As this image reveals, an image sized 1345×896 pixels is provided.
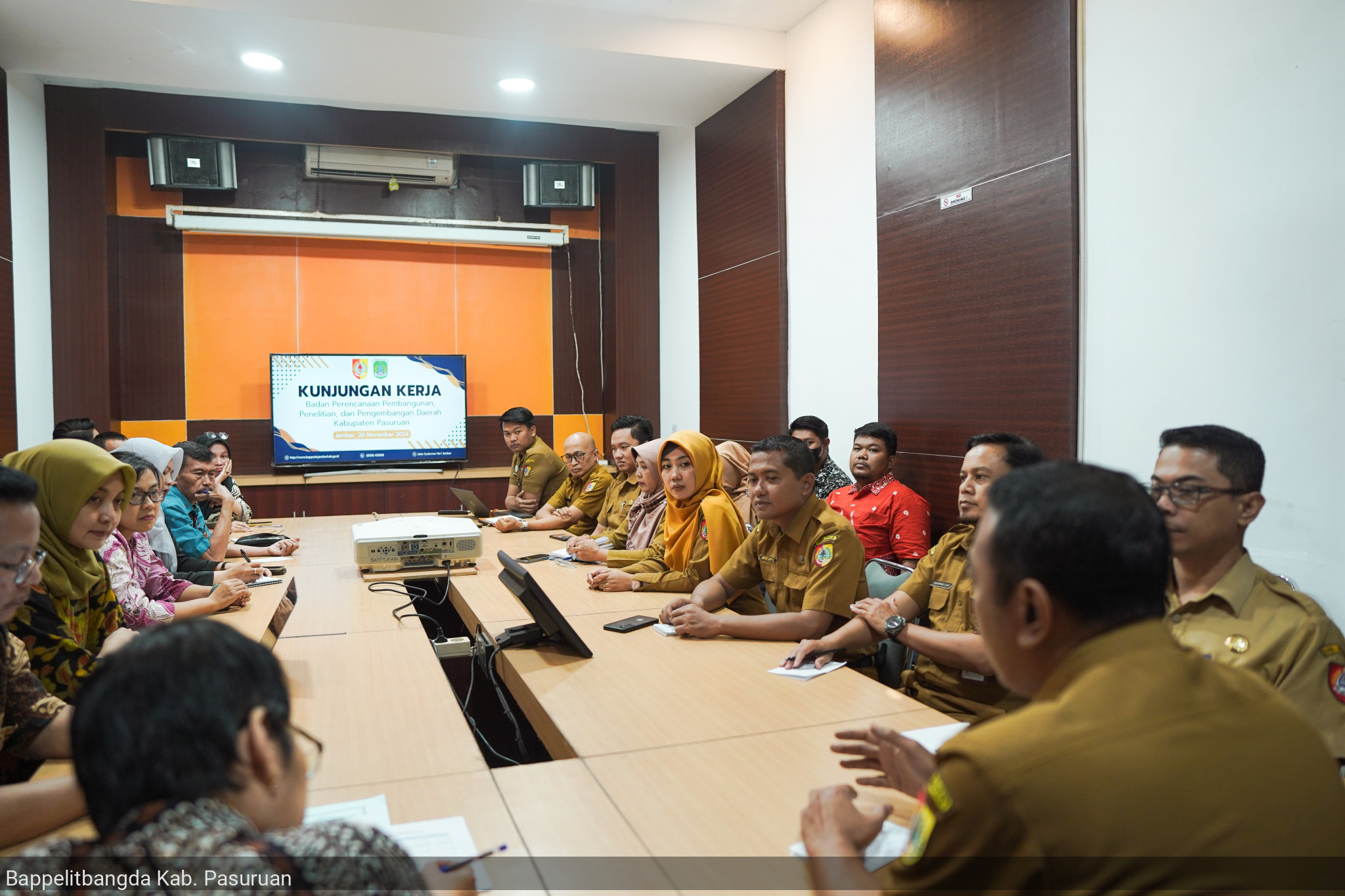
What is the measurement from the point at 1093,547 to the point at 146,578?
2.90 metres

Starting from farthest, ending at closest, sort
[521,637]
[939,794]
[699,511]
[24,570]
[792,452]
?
[699,511]
[792,452]
[521,637]
[24,570]
[939,794]

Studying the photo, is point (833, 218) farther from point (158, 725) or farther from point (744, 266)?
point (158, 725)

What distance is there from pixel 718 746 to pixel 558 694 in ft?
1.58

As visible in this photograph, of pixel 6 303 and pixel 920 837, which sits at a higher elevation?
pixel 6 303

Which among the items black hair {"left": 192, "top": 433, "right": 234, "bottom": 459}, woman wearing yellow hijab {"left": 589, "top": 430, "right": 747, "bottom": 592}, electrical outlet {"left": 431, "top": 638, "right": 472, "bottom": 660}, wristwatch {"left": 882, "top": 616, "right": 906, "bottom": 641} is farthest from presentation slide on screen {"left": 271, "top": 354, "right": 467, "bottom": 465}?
wristwatch {"left": 882, "top": 616, "right": 906, "bottom": 641}

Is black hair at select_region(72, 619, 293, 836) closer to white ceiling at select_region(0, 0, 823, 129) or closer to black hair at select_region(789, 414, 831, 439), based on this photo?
black hair at select_region(789, 414, 831, 439)

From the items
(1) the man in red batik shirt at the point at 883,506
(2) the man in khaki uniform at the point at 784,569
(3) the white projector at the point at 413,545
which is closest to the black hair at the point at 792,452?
(2) the man in khaki uniform at the point at 784,569

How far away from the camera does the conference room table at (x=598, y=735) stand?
4.27 feet

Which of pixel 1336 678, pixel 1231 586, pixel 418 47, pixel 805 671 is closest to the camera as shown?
pixel 1336 678

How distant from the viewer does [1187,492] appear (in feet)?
6.06

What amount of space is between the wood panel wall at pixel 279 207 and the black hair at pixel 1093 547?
19.9ft

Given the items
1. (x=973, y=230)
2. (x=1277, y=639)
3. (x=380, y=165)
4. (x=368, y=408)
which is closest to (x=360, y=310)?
(x=368, y=408)

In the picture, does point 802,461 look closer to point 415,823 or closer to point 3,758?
point 415,823

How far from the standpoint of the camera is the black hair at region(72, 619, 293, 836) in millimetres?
717
